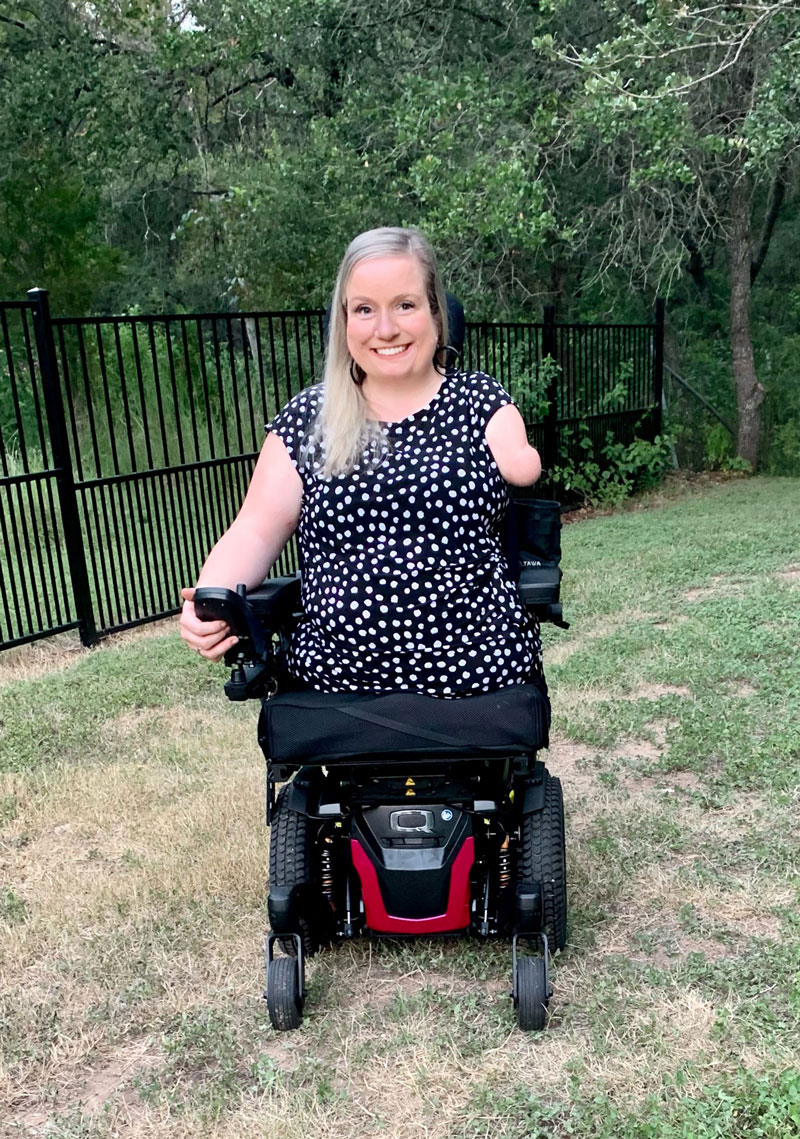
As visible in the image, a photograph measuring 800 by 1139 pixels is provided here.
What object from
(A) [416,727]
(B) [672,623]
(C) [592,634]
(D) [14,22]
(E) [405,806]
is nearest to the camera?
(A) [416,727]

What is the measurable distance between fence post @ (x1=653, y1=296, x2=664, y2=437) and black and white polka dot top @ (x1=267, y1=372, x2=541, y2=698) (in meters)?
9.75

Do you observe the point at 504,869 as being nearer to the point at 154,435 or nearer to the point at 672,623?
the point at 672,623

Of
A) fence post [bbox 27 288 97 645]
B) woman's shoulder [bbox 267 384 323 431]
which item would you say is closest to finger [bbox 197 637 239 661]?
woman's shoulder [bbox 267 384 323 431]

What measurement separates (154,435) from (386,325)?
6366mm

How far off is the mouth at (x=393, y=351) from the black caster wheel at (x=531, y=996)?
4.66ft

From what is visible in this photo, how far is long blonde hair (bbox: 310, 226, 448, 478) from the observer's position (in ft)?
7.95

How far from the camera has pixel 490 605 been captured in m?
2.48

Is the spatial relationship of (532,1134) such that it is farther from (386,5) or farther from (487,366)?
(386,5)

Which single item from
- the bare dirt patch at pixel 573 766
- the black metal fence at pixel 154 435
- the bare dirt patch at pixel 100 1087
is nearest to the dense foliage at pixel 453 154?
the black metal fence at pixel 154 435

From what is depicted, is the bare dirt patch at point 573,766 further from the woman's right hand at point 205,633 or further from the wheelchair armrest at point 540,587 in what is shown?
the woman's right hand at point 205,633

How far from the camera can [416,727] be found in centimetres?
231

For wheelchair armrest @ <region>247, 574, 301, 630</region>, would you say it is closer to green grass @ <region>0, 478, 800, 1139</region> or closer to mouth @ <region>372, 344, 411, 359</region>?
mouth @ <region>372, 344, 411, 359</region>

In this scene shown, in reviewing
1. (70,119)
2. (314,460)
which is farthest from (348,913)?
(70,119)

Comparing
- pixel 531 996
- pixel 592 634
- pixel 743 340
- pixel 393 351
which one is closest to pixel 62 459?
pixel 592 634
